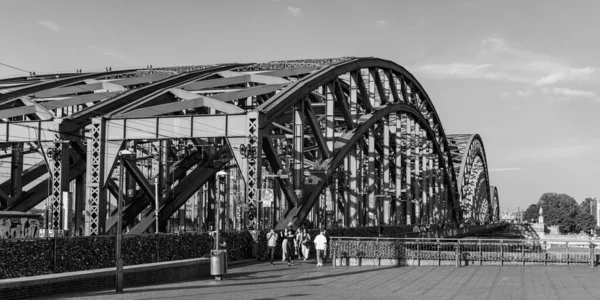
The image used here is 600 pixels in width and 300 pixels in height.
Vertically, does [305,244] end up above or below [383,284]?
above

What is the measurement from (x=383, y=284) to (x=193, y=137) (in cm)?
1475

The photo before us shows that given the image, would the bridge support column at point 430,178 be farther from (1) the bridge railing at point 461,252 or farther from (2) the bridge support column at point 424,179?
(1) the bridge railing at point 461,252

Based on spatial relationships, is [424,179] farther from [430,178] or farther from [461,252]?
[461,252]

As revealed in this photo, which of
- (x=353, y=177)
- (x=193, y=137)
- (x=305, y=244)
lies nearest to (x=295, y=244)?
(x=305, y=244)

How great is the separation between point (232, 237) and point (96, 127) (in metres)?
9.13

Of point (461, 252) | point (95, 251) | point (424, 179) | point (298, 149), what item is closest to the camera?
point (95, 251)

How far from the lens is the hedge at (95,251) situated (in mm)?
22578

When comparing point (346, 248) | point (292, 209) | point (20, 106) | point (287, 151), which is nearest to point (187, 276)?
point (346, 248)

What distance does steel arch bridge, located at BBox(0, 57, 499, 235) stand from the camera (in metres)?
36.6

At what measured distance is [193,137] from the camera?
36.7 meters

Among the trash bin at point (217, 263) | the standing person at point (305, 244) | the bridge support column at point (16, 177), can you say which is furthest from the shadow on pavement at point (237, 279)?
the bridge support column at point (16, 177)

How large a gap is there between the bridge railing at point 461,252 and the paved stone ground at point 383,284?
117cm

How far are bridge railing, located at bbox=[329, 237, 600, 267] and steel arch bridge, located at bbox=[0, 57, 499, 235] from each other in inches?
179

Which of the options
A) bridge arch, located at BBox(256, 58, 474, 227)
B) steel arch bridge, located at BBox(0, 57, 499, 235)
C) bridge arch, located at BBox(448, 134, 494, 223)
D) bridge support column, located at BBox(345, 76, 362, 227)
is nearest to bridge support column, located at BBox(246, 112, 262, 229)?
steel arch bridge, located at BBox(0, 57, 499, 235)
